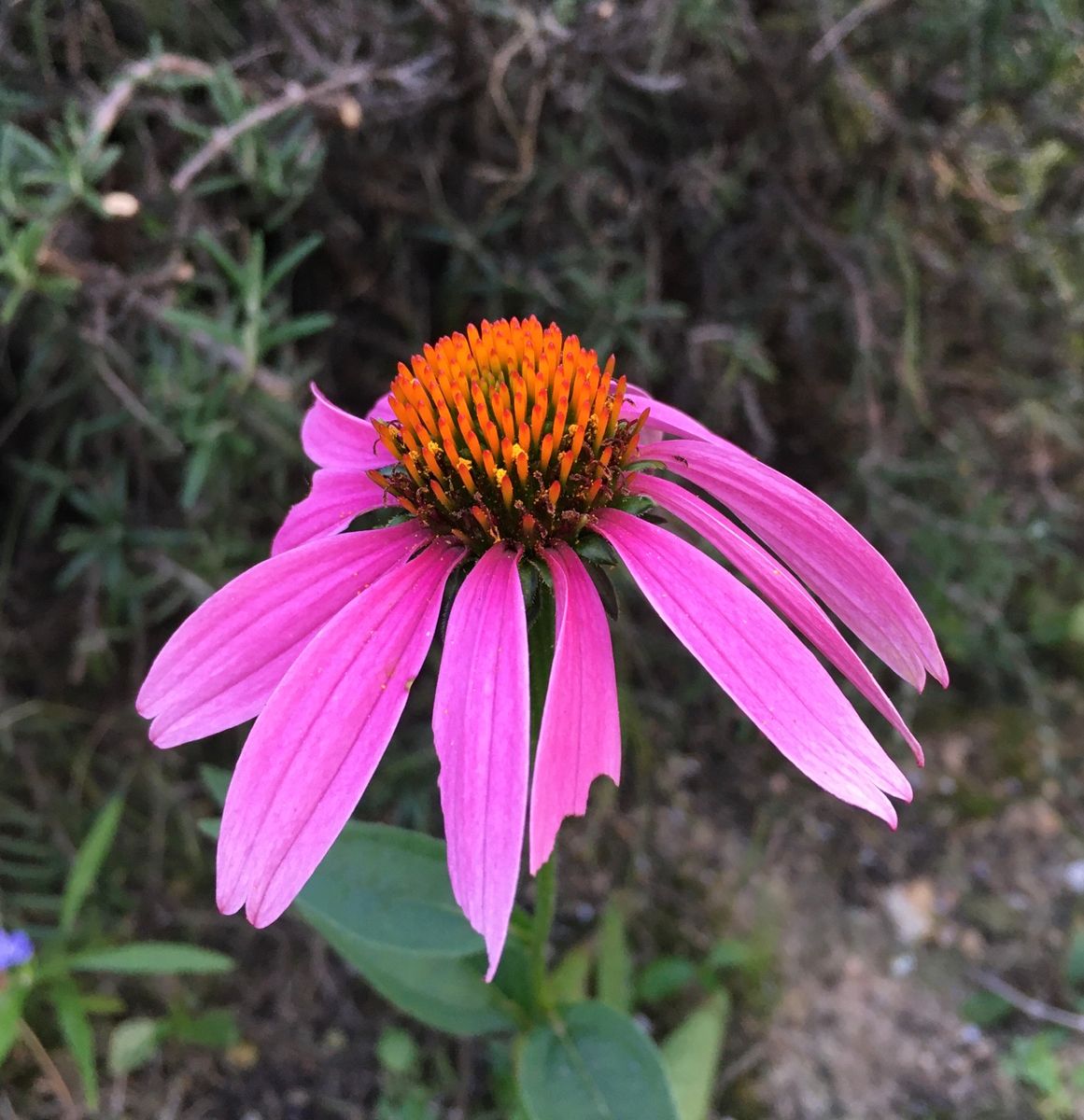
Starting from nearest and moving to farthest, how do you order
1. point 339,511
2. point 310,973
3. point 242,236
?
point 339,511, point 242,236, point 310,973

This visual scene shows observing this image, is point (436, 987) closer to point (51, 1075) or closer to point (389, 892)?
point (389, 892)

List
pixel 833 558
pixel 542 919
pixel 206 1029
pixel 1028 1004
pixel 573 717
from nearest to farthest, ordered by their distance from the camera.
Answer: pixel 573 717 < pixel 833 558 < pixel 542 919 < pixel 206 1029 < pixel 1028 1004

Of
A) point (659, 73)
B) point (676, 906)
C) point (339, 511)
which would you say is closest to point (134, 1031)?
point (676, 906)

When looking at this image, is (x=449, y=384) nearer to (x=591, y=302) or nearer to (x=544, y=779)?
(x=544, y=779)

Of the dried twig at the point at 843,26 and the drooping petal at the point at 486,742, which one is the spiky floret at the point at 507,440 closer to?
the drooping petal at the point at 486,742

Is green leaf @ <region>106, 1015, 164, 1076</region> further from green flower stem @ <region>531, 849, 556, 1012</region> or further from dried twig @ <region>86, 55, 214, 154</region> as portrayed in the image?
dried twig @ <region>86, 55, 214, 154</region>

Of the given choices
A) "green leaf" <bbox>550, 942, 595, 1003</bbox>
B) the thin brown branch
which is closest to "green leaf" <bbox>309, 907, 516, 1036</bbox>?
"green leaf" <bbox>550, 942, 595, 1003</bbox>

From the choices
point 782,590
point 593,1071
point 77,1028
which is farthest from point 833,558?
point 77,1028
